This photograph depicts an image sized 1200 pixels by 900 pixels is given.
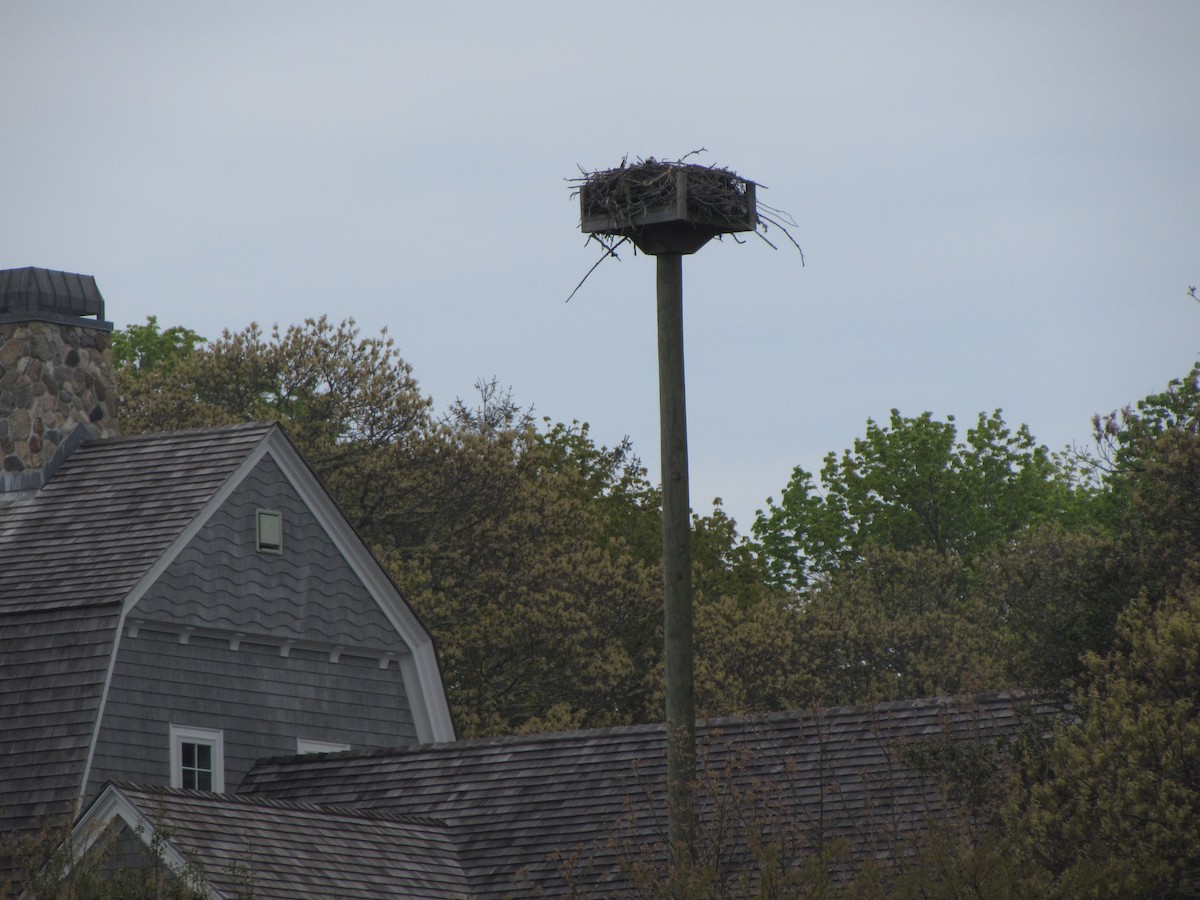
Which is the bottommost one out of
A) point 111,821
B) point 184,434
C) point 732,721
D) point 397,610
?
point 111,821

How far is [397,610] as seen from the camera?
25.6 metres

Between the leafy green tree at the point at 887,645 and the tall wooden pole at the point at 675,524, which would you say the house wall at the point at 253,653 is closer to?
the tall wooden pole at the point at 675,524

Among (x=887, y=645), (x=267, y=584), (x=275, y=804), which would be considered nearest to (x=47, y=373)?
(x=267, y=584)

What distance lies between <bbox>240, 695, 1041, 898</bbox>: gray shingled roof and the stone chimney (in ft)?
16.4

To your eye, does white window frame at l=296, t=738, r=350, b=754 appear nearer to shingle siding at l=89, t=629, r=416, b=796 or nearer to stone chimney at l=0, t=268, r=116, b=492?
shingle siding at l=89, t=629, r=416, b=796

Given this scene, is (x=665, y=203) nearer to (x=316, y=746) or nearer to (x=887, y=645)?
(x=316, y=746)

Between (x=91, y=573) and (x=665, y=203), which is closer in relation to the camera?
(x=665, y=203)

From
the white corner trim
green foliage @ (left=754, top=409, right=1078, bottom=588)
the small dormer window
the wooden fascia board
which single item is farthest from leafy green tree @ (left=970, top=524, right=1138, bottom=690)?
green foliage @ (left=754, top=409, right=1078, bottom=588)

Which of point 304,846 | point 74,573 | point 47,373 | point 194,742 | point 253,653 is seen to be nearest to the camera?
point 304,846

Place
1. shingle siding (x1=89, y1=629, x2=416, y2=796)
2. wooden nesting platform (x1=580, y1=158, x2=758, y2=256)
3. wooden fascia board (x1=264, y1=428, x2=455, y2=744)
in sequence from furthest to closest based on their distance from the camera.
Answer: wooden fascia board (x1=264, y1=428, x2=455, y2=744), shingle siding (x1=89, y1=629, x2=416, y2=796), wooden nesting platform (x1=580, y1=158, x2=758, y2=256)

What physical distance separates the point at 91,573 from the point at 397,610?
4.42 metres

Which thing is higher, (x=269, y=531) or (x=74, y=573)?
(x=269, y=531)

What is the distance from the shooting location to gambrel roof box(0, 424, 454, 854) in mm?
21328

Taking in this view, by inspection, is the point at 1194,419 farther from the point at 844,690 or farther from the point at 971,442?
the point at 971,442
